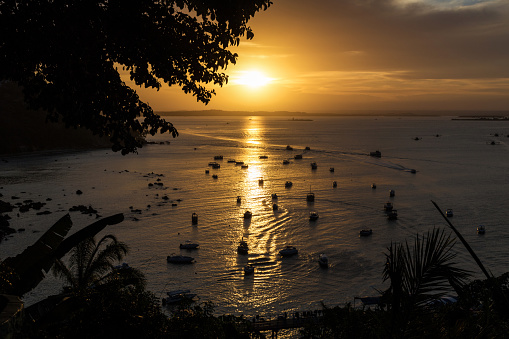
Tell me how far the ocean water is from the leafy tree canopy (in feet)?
21.2

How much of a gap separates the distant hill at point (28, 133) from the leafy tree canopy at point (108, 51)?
14885 centimetres

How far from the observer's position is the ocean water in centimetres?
3472

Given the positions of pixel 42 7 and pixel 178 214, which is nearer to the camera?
pixel 42 7

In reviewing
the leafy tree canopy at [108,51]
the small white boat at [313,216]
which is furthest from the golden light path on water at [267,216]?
the leafy tree canopy at [108,51]

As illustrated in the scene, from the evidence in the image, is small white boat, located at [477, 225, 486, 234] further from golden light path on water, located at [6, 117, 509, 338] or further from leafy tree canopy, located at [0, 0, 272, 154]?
leafy tree canopy, located at [0, 0, 272, 154]

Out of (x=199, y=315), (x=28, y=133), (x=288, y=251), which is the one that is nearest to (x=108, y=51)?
(x=199, y=315)

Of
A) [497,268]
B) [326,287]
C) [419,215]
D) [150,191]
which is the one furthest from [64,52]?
[150,191]

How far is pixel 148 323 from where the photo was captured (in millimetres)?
9016

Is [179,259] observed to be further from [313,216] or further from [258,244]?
[313,216]

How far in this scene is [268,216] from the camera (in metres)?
56.1

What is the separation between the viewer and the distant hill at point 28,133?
140125 mm

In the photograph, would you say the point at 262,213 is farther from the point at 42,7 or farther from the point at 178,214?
the point at 42,7

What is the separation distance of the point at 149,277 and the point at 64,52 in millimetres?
31496

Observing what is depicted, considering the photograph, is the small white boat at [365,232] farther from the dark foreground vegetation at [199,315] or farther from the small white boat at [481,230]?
the dark foreground vegetation at [199,315]
